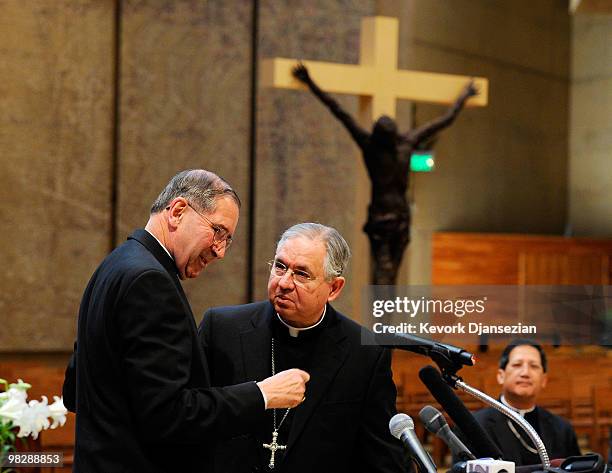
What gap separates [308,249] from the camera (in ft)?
10.1

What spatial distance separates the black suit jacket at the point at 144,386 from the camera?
233 centimetres

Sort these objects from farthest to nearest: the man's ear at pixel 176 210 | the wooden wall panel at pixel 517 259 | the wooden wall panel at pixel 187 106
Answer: the wooden wall panel at pixel 517 259 < the wooden wall panel at pixel 187 106 < the man's ear at pixel 176 210

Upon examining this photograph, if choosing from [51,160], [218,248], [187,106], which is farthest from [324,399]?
[187,106]

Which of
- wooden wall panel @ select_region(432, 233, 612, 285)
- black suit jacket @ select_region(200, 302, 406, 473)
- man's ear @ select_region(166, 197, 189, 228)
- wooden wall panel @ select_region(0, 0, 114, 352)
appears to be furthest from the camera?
wooden wall panel @ select_region(432, 233, 612, 285)

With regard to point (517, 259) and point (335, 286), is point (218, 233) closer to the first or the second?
point (335, 286)

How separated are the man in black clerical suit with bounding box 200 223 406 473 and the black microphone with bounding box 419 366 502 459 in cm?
67

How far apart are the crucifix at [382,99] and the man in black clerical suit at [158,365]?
631 centimetres

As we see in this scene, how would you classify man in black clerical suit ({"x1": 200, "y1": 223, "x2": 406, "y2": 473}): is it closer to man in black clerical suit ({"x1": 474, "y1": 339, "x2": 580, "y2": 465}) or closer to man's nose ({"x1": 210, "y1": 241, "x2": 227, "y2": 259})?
man's nose ({"x1": 210, "y1": 241, "x2": 227, "y2": 259})

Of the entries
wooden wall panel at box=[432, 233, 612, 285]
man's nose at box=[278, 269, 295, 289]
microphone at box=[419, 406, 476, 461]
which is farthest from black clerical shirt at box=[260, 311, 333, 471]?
wooden wall panel at box=[432, 233, 612, 285]

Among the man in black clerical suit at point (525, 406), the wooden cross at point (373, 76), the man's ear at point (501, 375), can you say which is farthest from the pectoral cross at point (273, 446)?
the wooden cross at point (373, 76)

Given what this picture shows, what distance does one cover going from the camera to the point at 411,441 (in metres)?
2.23

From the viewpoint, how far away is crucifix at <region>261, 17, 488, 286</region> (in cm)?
898

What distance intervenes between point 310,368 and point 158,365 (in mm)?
870

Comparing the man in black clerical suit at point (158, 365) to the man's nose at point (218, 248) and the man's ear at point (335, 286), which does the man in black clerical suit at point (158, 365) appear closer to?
the man's nose at point (218, 248)
